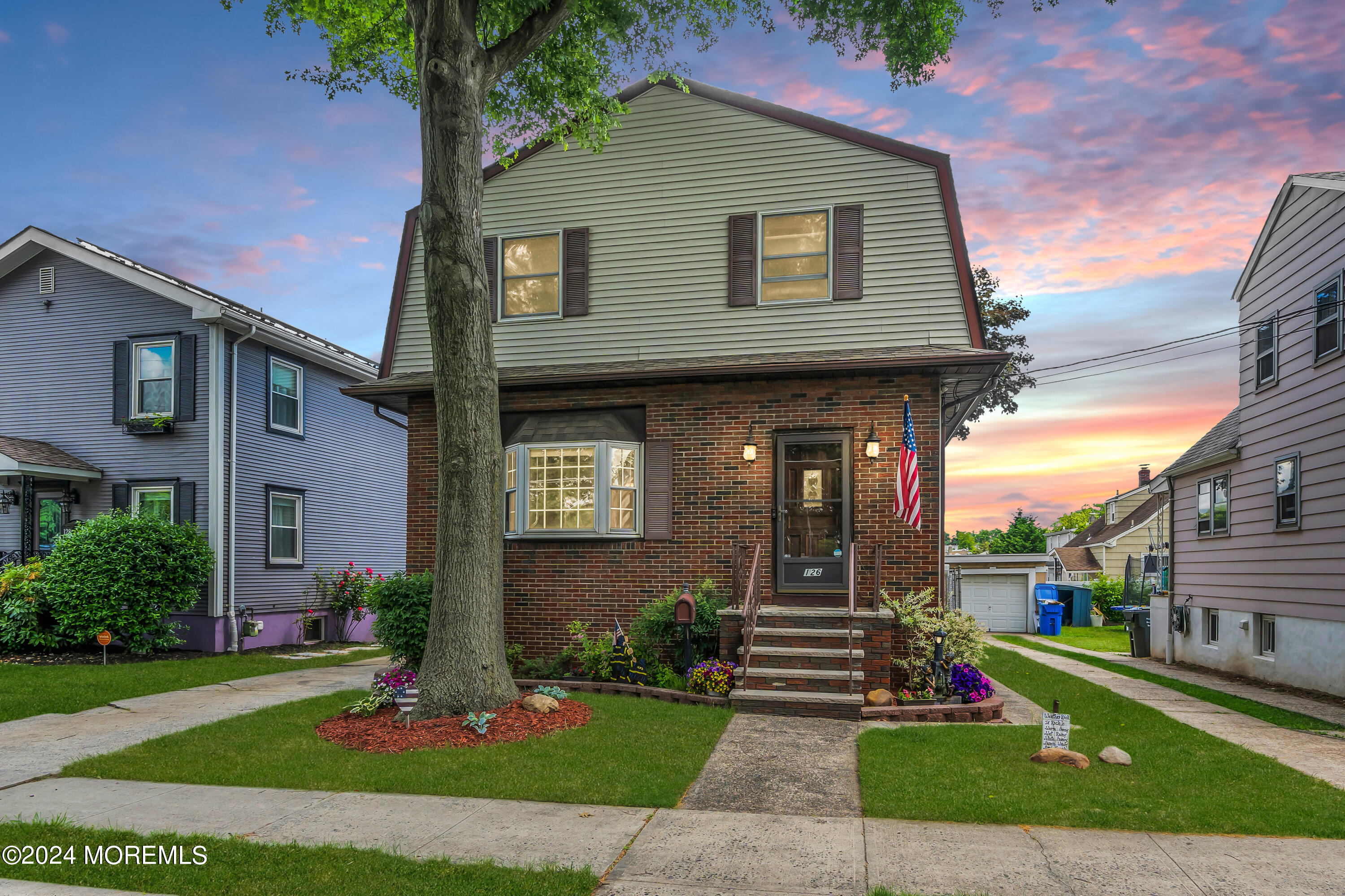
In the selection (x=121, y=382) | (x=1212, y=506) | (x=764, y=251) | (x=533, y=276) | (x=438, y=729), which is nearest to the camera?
(x=438, y=729)

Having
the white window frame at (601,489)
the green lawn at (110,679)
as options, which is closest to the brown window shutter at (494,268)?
the white window frame at (601,489)

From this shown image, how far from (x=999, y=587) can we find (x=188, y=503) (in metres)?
25.2

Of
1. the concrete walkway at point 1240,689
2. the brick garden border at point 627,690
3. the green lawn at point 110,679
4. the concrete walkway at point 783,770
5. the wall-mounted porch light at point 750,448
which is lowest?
the concrete walkway at point 1240,689

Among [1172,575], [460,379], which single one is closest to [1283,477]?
[1172,575]

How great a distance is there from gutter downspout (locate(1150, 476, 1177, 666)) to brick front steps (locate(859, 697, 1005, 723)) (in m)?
10.2

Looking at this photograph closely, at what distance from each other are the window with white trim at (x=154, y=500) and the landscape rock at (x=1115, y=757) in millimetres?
15377

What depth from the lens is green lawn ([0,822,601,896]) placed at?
13.5ft

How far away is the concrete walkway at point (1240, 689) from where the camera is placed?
392 inches

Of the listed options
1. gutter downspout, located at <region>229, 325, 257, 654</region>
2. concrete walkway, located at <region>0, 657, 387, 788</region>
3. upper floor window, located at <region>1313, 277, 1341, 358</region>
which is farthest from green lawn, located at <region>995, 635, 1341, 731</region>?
gutter downspout, located at <region>229, 325, 257, 654</region>

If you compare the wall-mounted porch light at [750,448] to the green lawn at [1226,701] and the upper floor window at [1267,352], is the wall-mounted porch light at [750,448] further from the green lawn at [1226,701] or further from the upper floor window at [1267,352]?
the upper floor window at [1267,352]

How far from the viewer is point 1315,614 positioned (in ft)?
38.2

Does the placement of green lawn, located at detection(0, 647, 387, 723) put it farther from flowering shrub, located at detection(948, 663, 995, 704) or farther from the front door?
A: flowering shrub, located at detection(948, 663, 995, 704)

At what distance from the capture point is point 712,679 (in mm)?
9367

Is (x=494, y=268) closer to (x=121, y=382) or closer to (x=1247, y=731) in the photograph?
(x=121, y=382)
